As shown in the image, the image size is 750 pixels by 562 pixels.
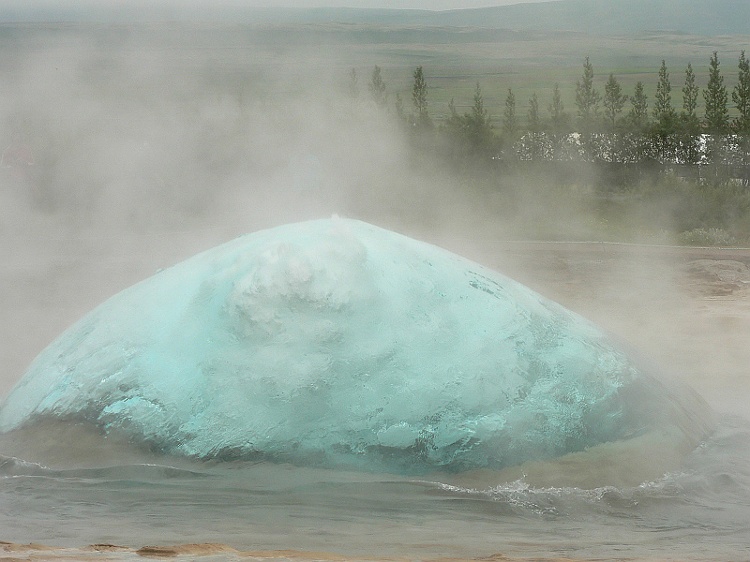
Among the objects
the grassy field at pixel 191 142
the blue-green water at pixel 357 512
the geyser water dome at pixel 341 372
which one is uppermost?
the grassy field at pixel 191 142

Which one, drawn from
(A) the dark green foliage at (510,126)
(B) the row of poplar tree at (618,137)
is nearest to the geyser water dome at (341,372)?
(B) the row of poplar tree at (618,137)

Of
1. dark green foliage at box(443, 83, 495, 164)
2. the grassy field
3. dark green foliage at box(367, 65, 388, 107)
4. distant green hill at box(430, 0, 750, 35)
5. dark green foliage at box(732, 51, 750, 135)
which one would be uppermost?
distant green hill at box(430, 0, 750, 35)

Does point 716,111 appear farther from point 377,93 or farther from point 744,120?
point 377,93

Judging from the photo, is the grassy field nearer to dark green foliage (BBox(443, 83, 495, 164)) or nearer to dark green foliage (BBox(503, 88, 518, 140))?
dark green foliage (BBox(443, 83, 495, 164))

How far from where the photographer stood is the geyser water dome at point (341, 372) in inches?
175


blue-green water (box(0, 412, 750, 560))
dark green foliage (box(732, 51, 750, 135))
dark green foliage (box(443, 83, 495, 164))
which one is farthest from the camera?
dark green foliage (box(732, 51, 750, 135))

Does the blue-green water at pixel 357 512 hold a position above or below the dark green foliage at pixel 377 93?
below

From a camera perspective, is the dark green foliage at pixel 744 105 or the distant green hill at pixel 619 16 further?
the distant green hill at pixel 619 16

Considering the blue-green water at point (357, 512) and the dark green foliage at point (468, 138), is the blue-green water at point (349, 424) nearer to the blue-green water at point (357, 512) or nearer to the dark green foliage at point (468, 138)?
the blue-green water at point (357, 512)

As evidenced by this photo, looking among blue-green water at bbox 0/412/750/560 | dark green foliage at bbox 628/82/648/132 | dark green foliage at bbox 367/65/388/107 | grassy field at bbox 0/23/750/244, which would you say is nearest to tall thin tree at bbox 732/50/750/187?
dark green foliage at bbox 628/82/648/132

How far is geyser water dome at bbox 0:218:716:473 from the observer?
4.46m

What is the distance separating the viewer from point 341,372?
4.54 m

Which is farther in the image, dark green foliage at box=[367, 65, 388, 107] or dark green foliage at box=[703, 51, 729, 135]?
dark green foliage at box=[367, 65, 388, 107]

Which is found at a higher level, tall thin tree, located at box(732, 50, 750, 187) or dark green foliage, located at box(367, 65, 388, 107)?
dark green foliage, located at box(367, 65, 388, 107)
